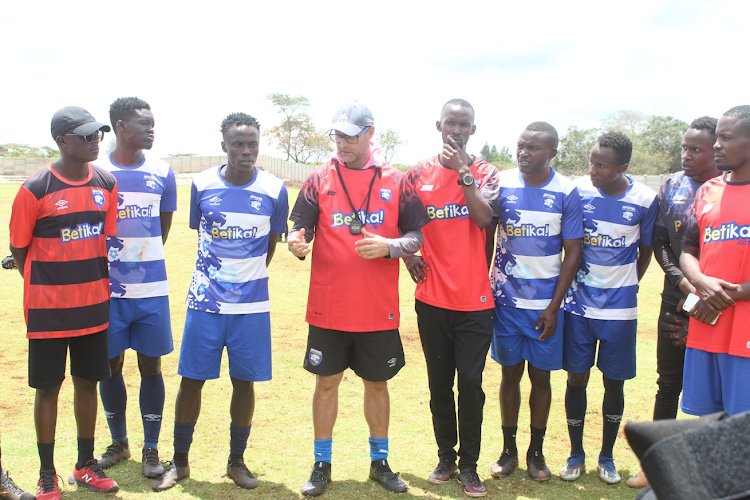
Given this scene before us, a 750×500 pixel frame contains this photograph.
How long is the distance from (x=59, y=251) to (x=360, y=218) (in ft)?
6.34

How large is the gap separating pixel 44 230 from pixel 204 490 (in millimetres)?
→ 1969

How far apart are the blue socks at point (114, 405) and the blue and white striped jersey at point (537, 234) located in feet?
9.60

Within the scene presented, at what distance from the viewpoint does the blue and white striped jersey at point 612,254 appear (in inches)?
166

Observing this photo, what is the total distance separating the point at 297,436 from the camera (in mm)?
4773

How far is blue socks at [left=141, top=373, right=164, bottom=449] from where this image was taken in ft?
13.7

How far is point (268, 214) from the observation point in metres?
4.16

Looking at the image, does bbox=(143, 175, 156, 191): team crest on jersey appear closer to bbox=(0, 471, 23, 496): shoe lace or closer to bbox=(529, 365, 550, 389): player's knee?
bbox=(0, 471, 23, 496): shoe lace

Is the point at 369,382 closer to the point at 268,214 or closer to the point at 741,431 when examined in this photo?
the point at 268,214

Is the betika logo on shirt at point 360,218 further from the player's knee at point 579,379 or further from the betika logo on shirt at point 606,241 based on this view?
the player's knee at point 579,379

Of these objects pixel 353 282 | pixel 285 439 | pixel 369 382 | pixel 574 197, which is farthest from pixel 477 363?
pixel 285 439

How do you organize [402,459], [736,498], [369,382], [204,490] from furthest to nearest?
[402,459] < [369,382] < [204,490] < [736,498]

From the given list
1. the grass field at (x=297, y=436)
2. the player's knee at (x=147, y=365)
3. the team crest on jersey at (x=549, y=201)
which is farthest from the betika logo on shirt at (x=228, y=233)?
the team crest on jersey at (x=549, y=201)

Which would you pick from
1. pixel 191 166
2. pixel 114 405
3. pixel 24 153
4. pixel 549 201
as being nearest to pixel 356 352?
pixel 549 201

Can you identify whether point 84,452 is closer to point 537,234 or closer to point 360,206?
point 360,206
